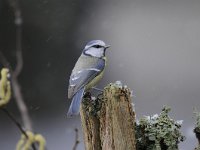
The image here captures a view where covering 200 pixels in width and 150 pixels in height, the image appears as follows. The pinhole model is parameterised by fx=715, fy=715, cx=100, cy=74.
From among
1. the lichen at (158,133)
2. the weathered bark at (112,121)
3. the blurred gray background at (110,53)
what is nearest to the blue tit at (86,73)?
the weathered bark at (112,121)

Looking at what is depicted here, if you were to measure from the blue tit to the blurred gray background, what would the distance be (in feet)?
10.6

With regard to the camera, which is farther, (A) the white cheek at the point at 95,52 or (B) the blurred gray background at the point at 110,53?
(B) the blurred gray background at the point at 110,53

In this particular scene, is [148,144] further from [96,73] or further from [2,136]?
[2,136]

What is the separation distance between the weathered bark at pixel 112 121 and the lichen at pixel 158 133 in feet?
0.24

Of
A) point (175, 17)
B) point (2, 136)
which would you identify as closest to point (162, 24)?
point (175, 17)

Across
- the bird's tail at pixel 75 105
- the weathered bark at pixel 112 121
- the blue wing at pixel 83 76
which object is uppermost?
the blue wing at pixel 83 76

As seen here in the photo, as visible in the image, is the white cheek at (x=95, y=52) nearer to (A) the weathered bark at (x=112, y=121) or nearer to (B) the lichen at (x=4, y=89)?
(A) the weathered bark at (x=112, y=121)

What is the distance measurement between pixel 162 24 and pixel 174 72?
75 centimetres

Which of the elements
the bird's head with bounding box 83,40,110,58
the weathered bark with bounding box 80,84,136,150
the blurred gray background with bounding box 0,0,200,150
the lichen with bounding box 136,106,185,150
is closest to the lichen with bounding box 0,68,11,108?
the weathered bark with bounding box 80,84,136,150

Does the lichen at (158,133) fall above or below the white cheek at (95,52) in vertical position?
below

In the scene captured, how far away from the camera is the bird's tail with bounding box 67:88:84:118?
268cm

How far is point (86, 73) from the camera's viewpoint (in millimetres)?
3088

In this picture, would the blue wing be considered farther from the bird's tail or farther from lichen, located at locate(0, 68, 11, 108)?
lichen, located at locate(0, 68, 11, 108)

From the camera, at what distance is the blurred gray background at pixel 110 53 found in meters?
6.93
